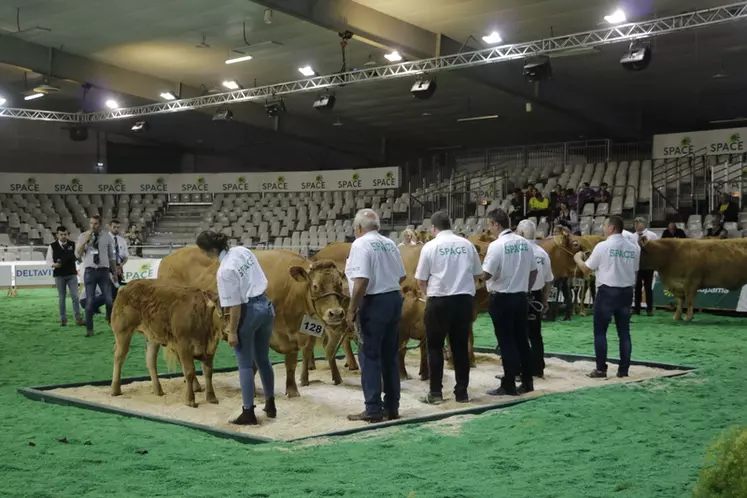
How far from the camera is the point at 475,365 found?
10469 mm

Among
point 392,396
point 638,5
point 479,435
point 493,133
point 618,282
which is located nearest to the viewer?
point 479,435

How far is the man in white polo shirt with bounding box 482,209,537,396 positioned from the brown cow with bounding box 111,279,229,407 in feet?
8.93

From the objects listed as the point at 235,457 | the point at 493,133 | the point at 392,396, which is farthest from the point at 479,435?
the point at 493,133

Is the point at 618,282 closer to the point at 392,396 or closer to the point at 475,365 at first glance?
the point at 475,365

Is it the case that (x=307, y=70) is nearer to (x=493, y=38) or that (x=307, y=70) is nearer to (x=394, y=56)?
(x=394, y=56)

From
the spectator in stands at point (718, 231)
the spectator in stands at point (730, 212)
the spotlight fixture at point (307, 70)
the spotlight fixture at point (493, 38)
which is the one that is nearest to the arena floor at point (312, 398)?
the spectator in stands at point (718, 231)

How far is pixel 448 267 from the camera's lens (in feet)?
25.7

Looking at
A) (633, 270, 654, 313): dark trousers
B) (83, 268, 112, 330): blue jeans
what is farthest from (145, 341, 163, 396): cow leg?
(633, 270, 654, 313): dark trousers

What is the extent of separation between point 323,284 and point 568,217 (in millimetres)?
15987

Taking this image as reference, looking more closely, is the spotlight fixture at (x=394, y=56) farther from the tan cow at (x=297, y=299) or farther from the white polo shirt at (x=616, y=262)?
the tan cow at (x=297, y=299)

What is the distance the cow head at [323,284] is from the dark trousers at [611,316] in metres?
3.33

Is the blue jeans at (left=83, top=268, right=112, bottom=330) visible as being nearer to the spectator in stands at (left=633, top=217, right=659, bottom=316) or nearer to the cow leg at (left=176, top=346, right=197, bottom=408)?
the cow leg at (left=176, top=346, right=197, bottom=408)

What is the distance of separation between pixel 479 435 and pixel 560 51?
14.7 meters

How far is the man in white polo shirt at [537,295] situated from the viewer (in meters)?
9.26
